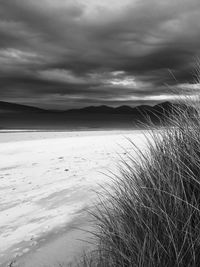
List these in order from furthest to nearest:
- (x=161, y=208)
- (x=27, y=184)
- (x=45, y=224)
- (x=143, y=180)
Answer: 1. (x=27, y=184)
2. (x=45, y=224)
3. (x=143, y=180)
4. (x=161, y=208)

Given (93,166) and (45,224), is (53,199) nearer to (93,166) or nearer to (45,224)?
(45,224)

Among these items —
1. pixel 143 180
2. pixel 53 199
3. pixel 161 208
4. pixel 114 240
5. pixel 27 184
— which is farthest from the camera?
pixel 27 184

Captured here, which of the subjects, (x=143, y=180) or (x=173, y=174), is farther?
(x=143, y=180)

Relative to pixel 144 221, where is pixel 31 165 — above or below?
below

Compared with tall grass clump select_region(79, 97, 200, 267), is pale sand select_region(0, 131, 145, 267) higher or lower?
lower

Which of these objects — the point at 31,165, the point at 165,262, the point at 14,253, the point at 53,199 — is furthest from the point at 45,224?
the point at 31,165

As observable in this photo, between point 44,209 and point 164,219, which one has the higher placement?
point 164,219

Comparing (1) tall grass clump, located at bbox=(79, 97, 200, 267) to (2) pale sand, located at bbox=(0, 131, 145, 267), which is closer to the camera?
(1) tall grass clump, located at bbox=(79, 97, 200, 267)

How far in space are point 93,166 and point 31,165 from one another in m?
1.74

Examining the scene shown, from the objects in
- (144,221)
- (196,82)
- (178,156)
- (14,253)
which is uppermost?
(196,82)

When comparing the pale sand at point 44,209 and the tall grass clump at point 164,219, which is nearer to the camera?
the tall grass clump at point 164,219

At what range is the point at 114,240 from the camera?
6.57ft

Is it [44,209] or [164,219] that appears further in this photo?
[44,209]

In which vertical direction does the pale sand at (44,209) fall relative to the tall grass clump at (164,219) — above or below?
below
